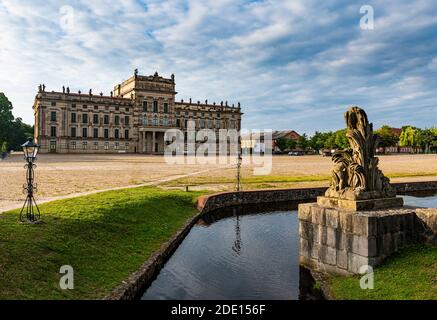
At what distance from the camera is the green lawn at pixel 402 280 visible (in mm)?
6828

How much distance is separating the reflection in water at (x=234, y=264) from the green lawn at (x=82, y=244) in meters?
0.91

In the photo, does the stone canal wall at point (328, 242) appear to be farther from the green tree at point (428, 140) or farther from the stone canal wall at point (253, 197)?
the green tree at point (428, 140)

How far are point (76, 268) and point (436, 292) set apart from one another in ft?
24.3

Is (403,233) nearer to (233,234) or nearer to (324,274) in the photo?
(324,274)

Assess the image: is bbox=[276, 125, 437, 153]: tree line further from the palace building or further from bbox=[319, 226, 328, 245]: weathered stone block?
bbox=[319, 226, 328, 245]: weathered stone block

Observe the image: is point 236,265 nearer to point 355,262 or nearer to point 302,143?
point 355,262

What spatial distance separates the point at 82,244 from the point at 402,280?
769 centimetres

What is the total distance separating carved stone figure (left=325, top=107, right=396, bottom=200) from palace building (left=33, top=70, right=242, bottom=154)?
230 ft

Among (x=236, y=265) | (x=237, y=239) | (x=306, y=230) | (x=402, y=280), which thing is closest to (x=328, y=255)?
(x=306, y=230)

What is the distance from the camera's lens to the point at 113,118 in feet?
252

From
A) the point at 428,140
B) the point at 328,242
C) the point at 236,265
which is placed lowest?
the point at 236,265

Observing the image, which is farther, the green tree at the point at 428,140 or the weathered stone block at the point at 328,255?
the green tree at the point at 428,140

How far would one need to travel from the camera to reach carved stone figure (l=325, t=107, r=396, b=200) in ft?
31.0

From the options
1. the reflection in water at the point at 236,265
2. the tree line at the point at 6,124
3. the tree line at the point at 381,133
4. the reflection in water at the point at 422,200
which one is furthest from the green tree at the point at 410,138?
the reflection in water at the point at 236,265
